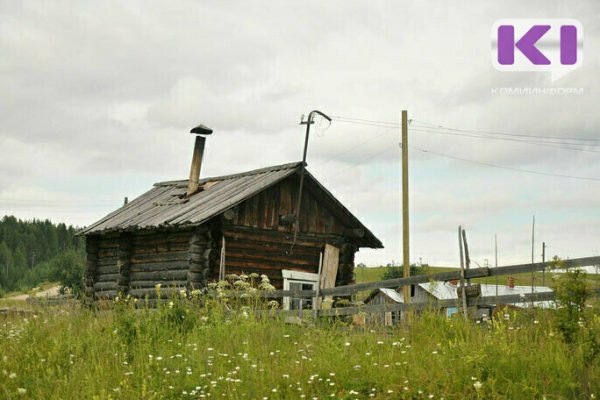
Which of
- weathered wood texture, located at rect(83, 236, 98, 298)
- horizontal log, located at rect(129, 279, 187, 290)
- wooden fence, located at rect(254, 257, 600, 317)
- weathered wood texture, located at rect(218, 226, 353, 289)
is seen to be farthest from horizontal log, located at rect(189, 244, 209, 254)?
weathered wood texture, located at rect(83, 236, 98, 298)

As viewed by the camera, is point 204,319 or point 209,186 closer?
point 204,319

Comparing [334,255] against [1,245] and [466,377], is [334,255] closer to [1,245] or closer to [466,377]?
[466,377]

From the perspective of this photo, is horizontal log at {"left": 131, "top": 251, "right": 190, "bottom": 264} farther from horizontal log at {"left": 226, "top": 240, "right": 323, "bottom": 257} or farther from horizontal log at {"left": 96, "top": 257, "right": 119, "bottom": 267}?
horizontal log at {"left": 96, "top": 257, "right": 119, "bottom": 267}

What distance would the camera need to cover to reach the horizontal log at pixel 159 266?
2092 cm

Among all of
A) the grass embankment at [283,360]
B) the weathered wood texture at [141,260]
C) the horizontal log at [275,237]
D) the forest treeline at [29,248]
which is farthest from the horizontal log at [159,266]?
the forest treeline at [29,248]

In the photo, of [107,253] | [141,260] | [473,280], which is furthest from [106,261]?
[473,280]

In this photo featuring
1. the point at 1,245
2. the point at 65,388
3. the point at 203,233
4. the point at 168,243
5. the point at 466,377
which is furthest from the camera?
the point at 1,245

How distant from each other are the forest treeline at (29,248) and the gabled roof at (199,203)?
265ft

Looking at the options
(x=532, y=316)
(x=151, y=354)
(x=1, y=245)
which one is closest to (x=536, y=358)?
(x=532, y=316)

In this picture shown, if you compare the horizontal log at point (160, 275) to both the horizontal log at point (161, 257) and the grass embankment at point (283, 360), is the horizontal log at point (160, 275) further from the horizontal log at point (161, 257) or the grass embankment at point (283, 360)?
the grass embankment at point (283, 360)

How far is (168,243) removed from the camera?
71.1ft

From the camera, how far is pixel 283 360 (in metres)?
9.65

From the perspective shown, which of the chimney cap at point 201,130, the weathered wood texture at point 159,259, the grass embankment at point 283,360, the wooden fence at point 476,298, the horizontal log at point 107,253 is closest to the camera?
the grass embankment at point 283,360

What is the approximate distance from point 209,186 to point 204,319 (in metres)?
13.0
